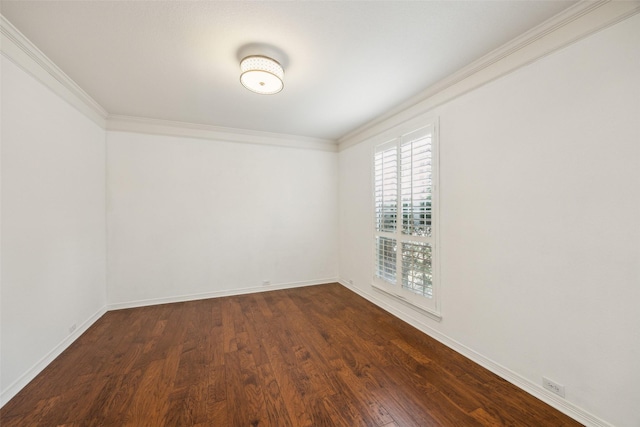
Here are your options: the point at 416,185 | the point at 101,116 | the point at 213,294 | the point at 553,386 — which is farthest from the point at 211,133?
the point at 553,386

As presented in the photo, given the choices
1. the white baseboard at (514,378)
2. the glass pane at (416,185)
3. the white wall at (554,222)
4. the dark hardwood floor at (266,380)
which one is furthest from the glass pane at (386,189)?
the dark hardwood floor at (266,380)

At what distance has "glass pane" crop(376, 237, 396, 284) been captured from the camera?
3.20m

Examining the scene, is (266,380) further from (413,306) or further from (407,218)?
(407,218)

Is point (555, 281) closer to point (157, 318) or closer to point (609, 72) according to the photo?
point (609, 72)

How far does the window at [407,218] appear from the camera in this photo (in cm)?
A: 265

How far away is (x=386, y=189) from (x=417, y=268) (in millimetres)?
1110

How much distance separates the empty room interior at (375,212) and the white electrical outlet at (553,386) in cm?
2

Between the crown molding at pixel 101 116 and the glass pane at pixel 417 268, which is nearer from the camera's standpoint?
the crown molding at pixel 101 116

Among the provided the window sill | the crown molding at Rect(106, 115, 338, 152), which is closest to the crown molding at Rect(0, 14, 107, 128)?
the crown molding at Rect(106, 115, 338, 152)

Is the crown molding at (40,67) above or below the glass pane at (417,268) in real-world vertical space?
above

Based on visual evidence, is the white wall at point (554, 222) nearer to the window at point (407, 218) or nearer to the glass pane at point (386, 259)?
the window at point (407, 218)

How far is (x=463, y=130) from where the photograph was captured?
2316 mm

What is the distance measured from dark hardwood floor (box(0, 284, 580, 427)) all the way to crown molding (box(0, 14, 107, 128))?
8.28 ft

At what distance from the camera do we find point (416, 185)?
2805 millimetres
